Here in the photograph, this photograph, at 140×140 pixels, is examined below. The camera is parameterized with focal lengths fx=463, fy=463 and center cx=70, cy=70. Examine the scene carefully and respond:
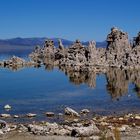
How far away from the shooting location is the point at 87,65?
340ft

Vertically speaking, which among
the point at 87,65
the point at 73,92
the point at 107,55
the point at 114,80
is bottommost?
the point at 73,92

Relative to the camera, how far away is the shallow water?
48938mm

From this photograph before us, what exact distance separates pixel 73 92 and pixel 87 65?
135 feet

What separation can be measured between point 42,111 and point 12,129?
11186mm

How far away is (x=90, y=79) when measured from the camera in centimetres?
7950

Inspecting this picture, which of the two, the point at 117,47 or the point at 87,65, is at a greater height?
the point at 117,47

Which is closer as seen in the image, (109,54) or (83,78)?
(83,78)

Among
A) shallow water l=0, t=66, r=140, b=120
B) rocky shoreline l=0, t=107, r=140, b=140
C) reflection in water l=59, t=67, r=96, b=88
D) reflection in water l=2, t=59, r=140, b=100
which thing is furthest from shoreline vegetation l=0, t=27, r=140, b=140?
reflection in water l=59, t=67, r=96, b=88

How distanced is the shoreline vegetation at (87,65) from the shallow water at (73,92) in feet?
5.81

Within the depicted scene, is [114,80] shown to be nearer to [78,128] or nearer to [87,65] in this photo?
[87,65]

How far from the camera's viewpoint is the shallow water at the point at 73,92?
48.9m

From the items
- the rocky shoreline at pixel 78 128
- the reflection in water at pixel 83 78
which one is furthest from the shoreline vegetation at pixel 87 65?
the reflection in water at pixel 83 78

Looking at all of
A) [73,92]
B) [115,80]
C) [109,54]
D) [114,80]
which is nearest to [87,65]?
[109,54]

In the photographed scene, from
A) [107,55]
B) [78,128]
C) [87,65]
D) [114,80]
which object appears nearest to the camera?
[78,128]
